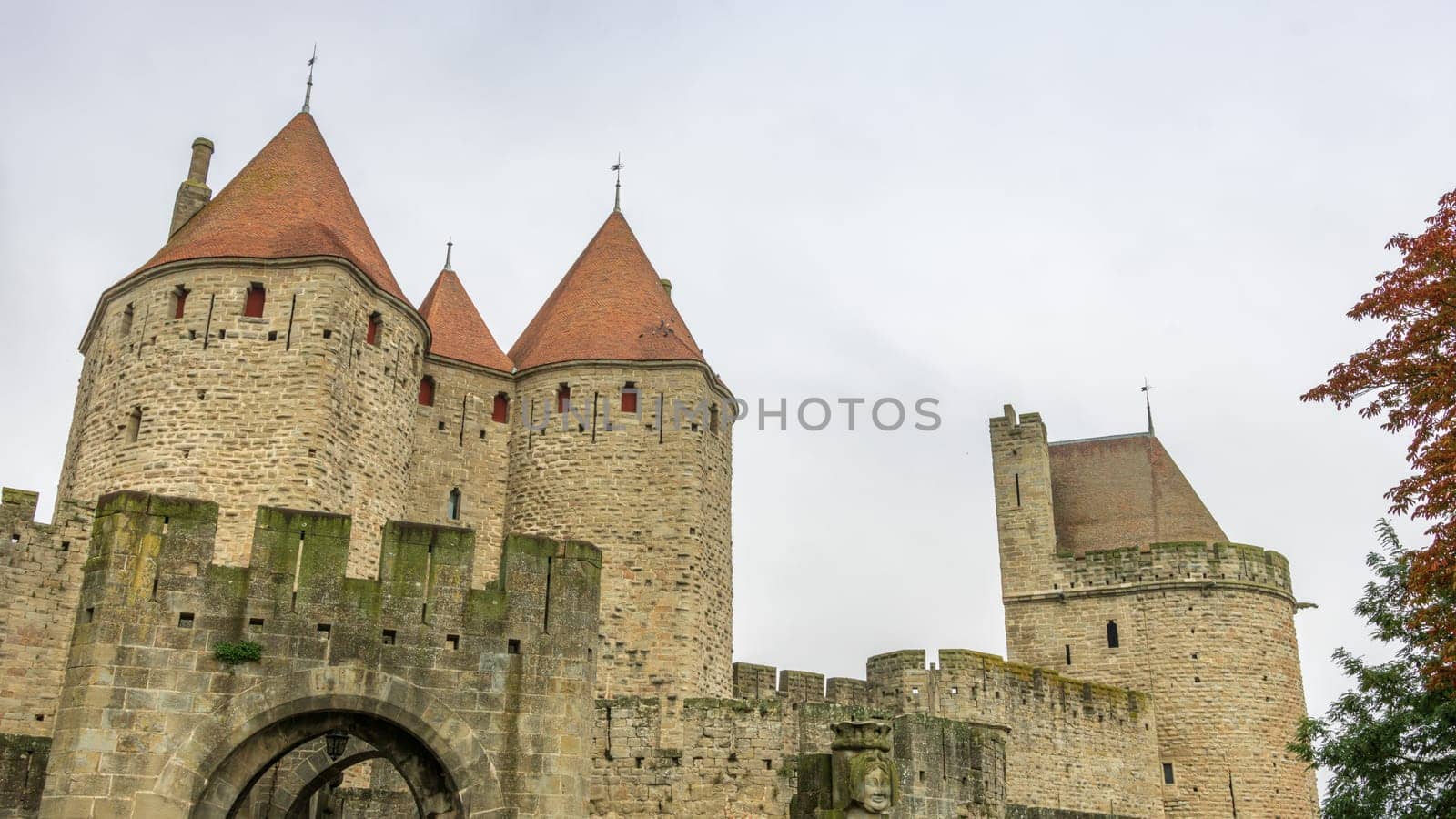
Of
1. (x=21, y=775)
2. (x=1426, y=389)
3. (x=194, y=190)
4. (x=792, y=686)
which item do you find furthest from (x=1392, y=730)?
(x=194, y=190)

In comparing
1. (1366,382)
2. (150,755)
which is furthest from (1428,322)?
(150,755)

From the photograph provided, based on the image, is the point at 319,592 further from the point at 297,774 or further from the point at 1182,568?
the point at 1182,568

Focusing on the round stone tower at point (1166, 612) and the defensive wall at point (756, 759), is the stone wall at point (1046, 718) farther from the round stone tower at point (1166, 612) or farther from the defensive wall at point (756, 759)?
the defensive wall at point (756, 759)

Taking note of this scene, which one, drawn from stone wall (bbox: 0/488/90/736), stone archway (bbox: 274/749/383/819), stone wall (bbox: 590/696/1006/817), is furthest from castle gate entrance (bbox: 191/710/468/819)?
stone wall (bbox: 0/488/90/736)

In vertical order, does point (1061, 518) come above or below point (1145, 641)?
above

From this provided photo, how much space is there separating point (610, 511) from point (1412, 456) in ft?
48.4

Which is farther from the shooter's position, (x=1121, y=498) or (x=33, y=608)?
(x=1121, y=498)

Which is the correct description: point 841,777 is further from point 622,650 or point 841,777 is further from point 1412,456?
point 622,650

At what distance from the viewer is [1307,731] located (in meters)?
19.3

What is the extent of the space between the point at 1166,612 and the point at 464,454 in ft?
55.2

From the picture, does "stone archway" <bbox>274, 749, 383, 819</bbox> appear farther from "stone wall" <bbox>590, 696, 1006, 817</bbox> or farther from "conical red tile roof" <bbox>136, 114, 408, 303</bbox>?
"conical red tile roof" <bbox>136, 114, 408, 303</bbox>

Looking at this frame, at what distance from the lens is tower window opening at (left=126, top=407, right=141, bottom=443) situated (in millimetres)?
22594

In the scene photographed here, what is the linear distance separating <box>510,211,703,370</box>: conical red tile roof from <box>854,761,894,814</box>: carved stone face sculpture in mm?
16082

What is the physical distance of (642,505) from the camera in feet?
86.5
